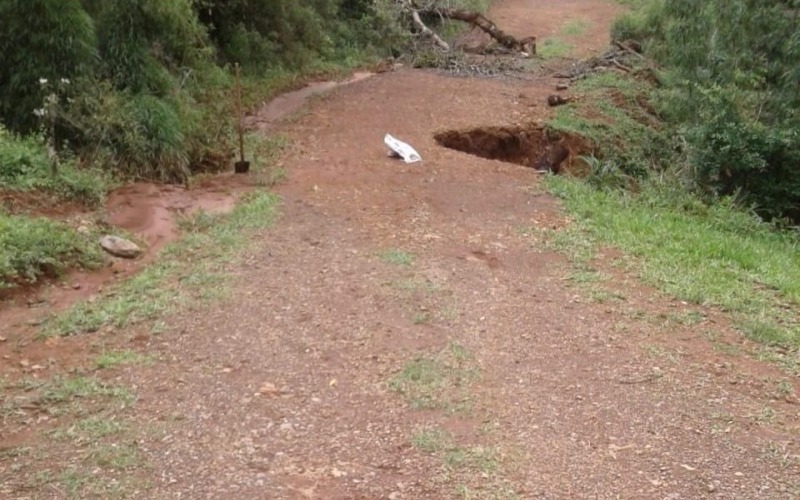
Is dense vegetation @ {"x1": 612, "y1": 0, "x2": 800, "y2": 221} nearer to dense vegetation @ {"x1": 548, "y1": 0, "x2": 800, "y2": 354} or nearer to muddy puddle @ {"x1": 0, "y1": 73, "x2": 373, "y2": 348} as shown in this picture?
dense vegetation @ {"x1": 548, "y1": 0, "x2": 800, "y2": 354}

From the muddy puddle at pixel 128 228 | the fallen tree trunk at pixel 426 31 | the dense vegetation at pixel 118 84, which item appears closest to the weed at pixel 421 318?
the muddy puddle at pixel 128 228

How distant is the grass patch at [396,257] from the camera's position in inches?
266

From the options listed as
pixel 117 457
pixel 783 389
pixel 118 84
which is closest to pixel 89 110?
pixel 118 84

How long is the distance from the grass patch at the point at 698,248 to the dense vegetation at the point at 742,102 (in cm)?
91

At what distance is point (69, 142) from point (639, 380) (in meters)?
6.11

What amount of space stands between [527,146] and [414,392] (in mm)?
8000

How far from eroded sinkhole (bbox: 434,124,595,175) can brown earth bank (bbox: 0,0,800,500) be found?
4.31 meters

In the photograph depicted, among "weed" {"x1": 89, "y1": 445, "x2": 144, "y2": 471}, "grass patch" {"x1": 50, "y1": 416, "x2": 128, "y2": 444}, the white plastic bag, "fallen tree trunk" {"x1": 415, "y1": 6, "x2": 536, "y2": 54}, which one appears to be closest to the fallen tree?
"fallen tree trunk" {"x1": 415, "y1": 6, "x2": 536, "y2": 54}

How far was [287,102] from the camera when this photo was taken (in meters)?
13.1

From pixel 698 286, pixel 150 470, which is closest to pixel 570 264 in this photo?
pixel 698 286

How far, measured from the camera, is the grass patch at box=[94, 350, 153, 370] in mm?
5023

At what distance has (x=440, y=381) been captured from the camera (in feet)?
15.9

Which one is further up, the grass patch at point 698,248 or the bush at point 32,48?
the bush at point 32,48

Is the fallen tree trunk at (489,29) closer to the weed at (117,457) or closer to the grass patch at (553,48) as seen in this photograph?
the grass patch at (553,48)
